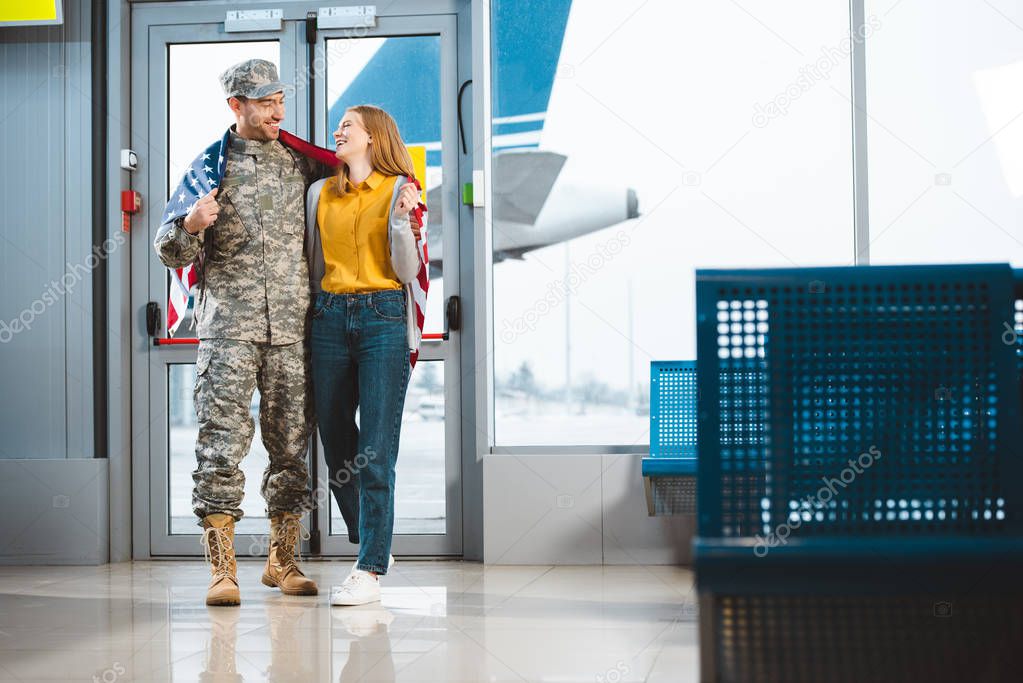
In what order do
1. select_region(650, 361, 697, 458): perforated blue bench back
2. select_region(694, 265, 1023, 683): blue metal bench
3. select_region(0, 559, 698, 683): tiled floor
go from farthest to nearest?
select_region(650, 361, 697, 458): perforated blue bench back, select_region(0, 559, 698, 683): tiled floor, select_region(694, 265, 1023, 683): blue metal bench

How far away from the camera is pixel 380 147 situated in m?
3.11

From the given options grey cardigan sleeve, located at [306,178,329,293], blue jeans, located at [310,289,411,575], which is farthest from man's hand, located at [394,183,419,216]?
grey cardigan sleeve, located at [306,178,329,293]

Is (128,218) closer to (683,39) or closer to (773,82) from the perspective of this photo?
(683,39)

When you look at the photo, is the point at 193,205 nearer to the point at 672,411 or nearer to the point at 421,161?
the point at 421,161

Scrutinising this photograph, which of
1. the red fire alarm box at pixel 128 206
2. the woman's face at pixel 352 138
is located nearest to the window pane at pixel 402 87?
the red fire alarm box at pixel 128 206

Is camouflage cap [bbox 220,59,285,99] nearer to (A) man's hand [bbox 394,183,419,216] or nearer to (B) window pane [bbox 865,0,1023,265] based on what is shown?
(A) man's hand [bbox 394,183,419,216]

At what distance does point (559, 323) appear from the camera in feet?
13.4

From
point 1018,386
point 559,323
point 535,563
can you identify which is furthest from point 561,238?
point 1018,386

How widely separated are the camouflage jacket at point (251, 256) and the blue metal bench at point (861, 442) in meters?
2.03

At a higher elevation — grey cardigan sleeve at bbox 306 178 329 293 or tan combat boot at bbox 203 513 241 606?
grey cardigan sleeve at bbox 306 178 329 293

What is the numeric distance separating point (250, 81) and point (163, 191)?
4.67 feet

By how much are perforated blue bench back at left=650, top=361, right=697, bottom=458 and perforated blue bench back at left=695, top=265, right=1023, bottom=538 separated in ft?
8.04

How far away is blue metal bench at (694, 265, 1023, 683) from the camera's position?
117 cm

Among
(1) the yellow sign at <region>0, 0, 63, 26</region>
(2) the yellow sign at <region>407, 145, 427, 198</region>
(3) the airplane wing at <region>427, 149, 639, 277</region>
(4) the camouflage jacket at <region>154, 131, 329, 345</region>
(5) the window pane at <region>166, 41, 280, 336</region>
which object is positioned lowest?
(4) the camouflage jacket at <region>154, 131, 329, 345</region>
